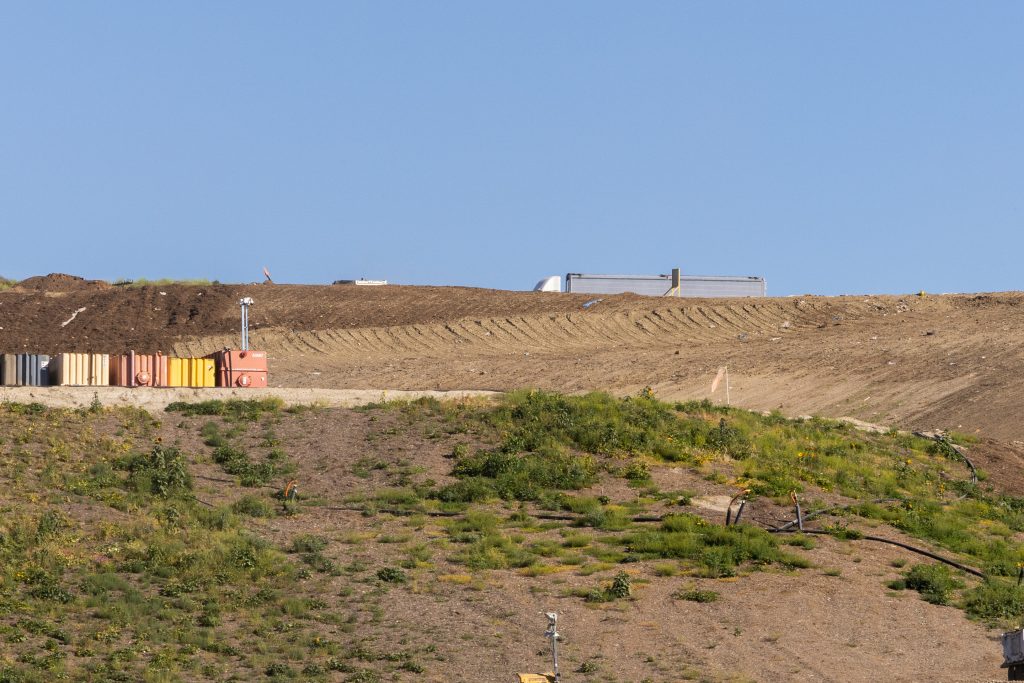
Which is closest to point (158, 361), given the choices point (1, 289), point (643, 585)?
point (643, 585)

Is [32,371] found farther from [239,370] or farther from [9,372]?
[239,370]

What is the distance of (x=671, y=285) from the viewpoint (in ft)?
257

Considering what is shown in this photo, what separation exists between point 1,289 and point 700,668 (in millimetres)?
64379

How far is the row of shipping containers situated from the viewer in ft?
143

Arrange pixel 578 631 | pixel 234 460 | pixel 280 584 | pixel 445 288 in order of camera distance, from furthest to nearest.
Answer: pixel 445 288 → pixel 234 460 → pixel 280 584 → pixel 578 631

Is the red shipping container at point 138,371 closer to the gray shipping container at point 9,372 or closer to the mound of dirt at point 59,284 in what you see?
the gray shipping container at point 9,372

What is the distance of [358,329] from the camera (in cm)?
6894

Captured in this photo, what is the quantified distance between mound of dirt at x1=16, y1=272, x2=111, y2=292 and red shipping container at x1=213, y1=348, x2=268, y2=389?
34.4 metres

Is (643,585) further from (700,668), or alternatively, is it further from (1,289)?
(1,289)

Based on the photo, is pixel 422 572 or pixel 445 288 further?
pixel 445 288

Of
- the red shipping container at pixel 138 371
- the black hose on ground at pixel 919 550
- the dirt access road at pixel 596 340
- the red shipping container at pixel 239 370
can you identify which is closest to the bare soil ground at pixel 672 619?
the black hose on ground at pixel 919 550

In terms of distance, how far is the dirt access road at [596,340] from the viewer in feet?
178

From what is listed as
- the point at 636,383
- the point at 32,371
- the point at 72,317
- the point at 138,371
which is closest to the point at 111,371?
the point at 138,371

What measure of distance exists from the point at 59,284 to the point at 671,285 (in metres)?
33.3
